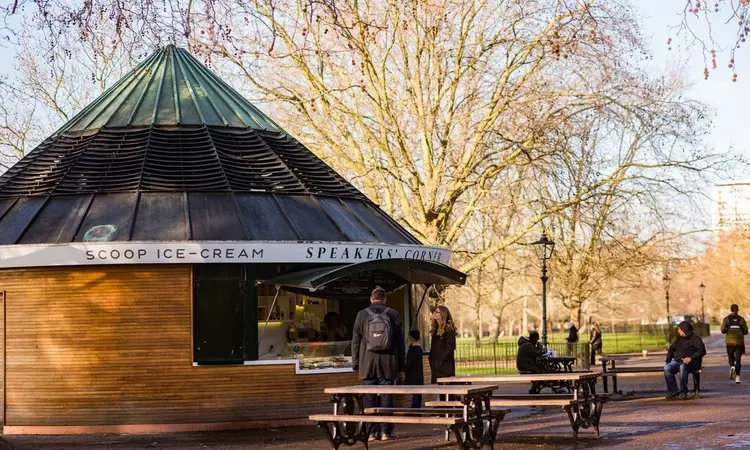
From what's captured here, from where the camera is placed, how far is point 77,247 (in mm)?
18109

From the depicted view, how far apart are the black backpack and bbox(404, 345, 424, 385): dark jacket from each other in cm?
207

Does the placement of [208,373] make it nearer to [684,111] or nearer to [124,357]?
[124,357]

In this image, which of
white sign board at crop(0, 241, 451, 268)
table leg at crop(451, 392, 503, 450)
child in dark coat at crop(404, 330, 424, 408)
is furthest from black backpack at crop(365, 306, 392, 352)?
white sign board at crop(0, 241, 451, 268)

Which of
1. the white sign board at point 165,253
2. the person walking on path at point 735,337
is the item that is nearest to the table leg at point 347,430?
the white sign board at point 165,253

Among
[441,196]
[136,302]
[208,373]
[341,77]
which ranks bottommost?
[208,373]

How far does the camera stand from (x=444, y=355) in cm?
1714

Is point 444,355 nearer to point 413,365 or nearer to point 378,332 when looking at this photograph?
point 413,365

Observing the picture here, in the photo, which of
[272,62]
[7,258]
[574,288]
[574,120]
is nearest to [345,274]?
[7,258]

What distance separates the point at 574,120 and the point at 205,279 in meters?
14.0

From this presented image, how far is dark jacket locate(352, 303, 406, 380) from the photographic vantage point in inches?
596

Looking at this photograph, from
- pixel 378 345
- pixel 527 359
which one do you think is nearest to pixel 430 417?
pixel 378 345

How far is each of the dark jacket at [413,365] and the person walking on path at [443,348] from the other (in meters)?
0.24

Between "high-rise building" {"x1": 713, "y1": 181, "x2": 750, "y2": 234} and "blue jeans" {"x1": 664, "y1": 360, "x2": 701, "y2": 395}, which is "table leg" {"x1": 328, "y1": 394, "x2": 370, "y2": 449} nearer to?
"blue jeans" {"x1": 664, "y1": 360, "x2": 701, "y2": 395}

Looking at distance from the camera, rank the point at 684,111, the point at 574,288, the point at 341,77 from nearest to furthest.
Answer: the point at 684,111 → the point at 341,77 → the point at 574,288
